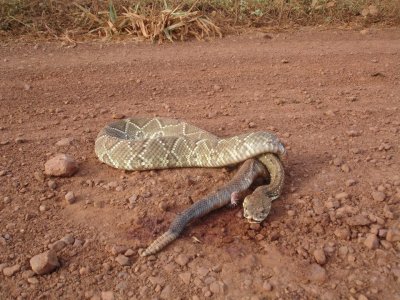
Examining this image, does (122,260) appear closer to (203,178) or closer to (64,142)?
(203,178)

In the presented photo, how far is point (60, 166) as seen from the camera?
4336 mm

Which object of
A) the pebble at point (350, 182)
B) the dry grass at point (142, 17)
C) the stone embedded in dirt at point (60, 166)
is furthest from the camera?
the dry grass at point (142, 17)

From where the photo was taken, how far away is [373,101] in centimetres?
600

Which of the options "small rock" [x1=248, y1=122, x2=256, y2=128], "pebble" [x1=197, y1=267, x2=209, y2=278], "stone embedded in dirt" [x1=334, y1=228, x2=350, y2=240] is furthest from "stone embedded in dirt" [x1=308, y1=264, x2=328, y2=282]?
"small rock" [x1=248, y1=122, x2=256, y2=128]

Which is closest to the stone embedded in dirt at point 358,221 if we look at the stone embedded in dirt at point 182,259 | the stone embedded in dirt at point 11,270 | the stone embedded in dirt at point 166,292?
the stone embedded in dirt at point 182,259

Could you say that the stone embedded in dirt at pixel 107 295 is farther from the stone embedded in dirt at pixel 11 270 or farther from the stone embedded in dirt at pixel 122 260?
the stone embedded in dirt at pixel 11 270

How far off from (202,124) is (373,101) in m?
2.43

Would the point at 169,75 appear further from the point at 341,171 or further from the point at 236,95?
the point at 341,171

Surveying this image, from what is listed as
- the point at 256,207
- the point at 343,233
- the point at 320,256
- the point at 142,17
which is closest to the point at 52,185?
the point at 256,207

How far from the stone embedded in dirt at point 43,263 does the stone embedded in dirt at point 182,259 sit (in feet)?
2.94

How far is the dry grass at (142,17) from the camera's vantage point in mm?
7887

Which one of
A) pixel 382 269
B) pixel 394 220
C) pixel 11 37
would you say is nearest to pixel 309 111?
pixel 394 220

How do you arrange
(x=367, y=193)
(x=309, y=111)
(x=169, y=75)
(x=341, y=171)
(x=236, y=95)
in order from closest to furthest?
(x=367, y=193), (x=341, y=171), (x=309, y=111), (x=236, y=95), (x=169, y=75)

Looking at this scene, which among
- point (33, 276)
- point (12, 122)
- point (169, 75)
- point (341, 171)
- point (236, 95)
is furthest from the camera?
point (169, 75)
